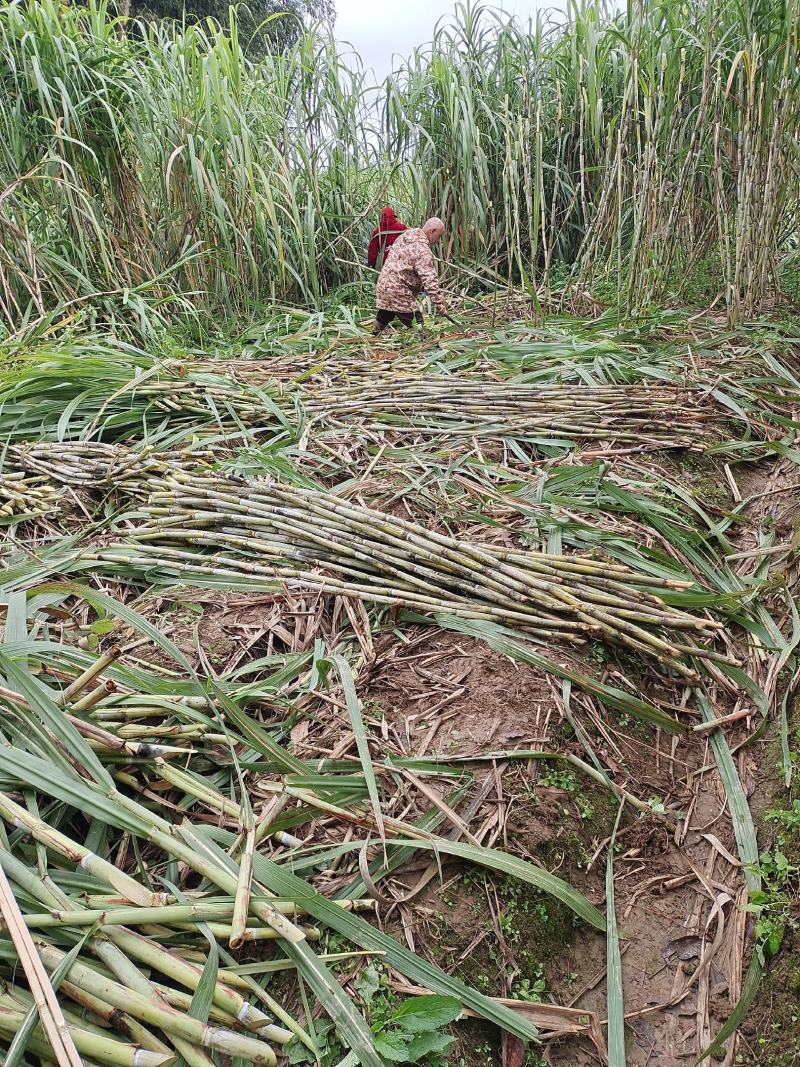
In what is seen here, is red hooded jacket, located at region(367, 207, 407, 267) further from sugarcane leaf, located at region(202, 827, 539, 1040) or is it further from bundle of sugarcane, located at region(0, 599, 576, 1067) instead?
sugarcane leaf, located at region(202, 827, 539, 1040)

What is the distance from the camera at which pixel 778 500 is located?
2.27 meters

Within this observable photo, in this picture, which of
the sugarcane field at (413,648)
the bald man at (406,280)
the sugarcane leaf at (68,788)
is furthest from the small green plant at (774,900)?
the bald man at (406,280)

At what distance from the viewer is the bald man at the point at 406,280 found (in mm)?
4414

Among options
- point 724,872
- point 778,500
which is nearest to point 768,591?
point 778,500

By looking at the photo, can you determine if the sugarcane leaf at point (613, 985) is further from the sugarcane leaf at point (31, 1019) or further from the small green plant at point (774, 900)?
the sugarcane leaf at point (31, 1019)

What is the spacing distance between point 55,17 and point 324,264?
2227 mm

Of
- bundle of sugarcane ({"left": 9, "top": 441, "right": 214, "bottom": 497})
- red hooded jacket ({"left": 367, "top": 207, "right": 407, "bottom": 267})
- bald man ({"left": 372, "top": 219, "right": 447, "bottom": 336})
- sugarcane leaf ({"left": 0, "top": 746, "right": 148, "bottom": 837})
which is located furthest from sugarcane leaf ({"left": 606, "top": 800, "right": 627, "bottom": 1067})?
red hooded jacket ({"left": 367, "top": 207, "right": 407, "bottom": 267})

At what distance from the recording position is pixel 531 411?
8.75 ft

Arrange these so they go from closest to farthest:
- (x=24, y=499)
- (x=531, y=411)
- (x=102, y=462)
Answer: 1. (x=24, y=499)
2. (x=102, y=462)
3. (x=531, y=411)

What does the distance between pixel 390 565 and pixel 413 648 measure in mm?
224

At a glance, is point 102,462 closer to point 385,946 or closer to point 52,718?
point 52,718

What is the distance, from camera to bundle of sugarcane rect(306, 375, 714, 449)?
8.20 ft

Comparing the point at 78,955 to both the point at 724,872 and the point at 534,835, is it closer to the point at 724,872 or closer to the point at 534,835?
the point at 534,835

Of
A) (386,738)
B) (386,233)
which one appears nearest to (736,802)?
(386,738)
